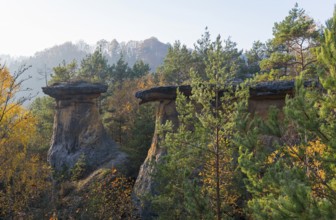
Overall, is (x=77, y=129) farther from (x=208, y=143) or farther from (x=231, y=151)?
(x=231, y=151)

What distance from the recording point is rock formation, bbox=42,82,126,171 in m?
27.4

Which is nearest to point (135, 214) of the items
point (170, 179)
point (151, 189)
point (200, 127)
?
point (151, 189)

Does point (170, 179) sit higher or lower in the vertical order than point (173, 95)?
lower

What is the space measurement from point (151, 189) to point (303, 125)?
13654 mm

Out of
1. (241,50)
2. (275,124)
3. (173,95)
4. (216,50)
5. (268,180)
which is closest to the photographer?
(268,180)

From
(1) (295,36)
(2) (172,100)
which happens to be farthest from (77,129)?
(1) (295,36)

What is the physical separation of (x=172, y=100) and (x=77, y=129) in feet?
38.7

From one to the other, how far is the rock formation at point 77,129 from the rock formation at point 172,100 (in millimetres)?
7020

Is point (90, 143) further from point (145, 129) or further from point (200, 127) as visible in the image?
point (200, 127)

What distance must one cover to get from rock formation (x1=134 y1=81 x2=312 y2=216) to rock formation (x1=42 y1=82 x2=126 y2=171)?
7.02 m

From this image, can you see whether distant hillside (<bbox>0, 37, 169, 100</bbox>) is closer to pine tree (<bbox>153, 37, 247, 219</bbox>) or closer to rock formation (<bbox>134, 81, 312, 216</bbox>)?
rock formation (<bbox>134, 81, 312, 216</bbox>)

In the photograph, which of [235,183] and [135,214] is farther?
[135,214]

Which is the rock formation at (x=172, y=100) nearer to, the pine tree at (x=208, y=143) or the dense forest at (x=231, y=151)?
the dense forest at (x=231, y=151)

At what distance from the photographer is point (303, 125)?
629 centimetres
